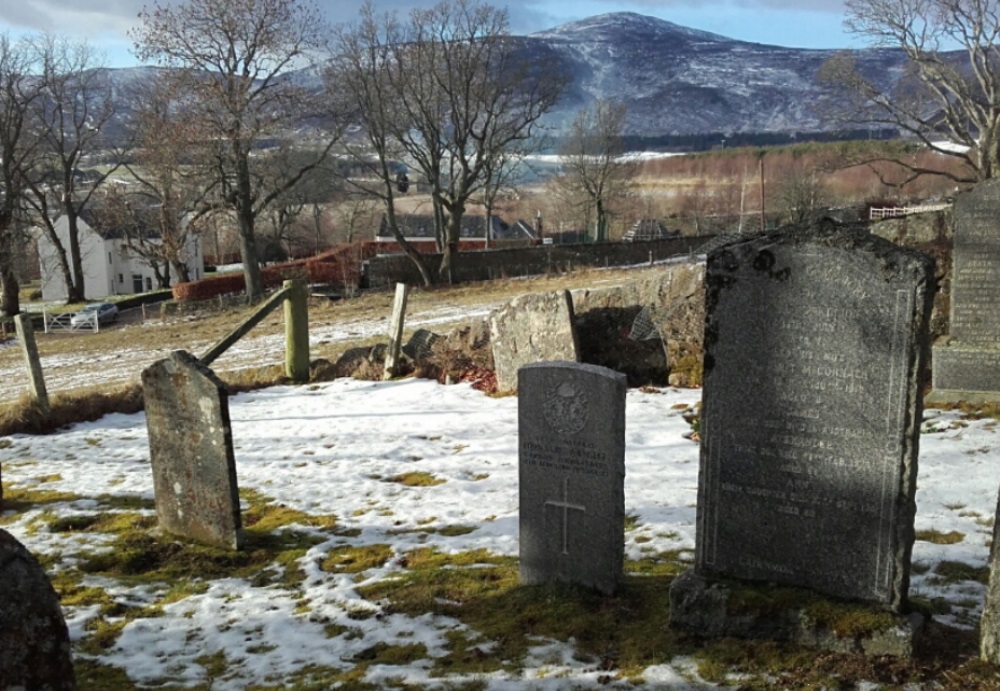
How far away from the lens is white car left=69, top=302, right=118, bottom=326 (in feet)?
128

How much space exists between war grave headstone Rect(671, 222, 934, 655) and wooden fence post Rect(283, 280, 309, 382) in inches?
434

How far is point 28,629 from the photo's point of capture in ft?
10.8

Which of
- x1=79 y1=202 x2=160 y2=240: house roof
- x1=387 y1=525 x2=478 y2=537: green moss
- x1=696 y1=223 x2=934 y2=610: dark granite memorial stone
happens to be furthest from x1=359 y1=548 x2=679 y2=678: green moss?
x1=79 y1=202 x2=160 y2=240: house roof

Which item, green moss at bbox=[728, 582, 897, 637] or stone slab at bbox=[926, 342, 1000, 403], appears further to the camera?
stone slab at bbox=[926, 342, 1000, 403]

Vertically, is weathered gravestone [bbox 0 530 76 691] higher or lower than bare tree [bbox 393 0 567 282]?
lower

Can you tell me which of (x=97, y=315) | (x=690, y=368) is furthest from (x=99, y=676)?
(x=97, y=315)

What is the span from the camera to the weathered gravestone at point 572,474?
5.44m

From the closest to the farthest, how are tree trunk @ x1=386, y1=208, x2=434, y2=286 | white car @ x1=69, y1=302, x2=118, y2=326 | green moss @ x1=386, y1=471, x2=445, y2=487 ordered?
green moss @ x1=386, y1=471, x2=445, y2=487
tree trunk @ x1=386, y1=208, x2=434, y2=286
white car @ x1=69, y1=302, x2=118, y2=326

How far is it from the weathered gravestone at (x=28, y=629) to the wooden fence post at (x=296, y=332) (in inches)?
449

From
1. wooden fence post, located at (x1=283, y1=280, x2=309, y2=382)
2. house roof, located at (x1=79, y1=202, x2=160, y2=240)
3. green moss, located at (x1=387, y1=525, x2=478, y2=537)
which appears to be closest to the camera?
green moss, located at (x1=387, y1=525, x2=478, y2=537)

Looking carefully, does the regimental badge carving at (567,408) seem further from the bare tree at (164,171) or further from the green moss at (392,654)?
the bare tree at (164,171)

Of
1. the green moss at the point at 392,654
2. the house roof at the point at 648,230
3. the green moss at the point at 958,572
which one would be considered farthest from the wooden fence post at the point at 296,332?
the house roof at the point at 648,230

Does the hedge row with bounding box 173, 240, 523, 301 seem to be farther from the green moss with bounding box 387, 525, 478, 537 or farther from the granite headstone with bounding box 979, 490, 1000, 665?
the granite headstone with bounding box 979, 490, 1000, 665

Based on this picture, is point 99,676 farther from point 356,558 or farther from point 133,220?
point 133,220
